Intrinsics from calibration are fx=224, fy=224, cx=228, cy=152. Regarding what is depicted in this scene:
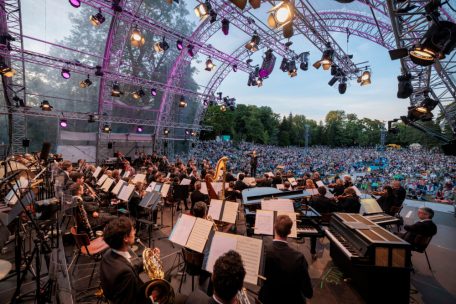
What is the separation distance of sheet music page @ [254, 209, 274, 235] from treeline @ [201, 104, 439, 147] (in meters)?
A: 19.2

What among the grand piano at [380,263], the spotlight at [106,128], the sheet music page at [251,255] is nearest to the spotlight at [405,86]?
the grand piano at [380,263]

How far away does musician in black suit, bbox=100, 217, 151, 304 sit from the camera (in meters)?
2.28

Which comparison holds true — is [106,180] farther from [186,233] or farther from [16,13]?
[16,13]

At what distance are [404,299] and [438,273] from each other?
2.22 m

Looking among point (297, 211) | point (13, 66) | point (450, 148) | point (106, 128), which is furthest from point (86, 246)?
point (13, 66)

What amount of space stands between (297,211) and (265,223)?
2.04 m

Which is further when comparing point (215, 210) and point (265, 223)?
point (215, 210)

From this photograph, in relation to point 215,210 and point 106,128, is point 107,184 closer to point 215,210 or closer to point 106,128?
point 215,210

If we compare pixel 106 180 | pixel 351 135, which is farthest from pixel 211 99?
pixel 351 135

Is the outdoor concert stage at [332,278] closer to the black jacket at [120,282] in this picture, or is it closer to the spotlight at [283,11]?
the black jacket at [120,282]

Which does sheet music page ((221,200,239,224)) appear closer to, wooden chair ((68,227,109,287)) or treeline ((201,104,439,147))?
wooden chair ((68,227,109,287))

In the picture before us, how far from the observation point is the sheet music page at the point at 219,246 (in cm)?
289

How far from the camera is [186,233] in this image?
3.50 metres

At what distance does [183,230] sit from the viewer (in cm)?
356
